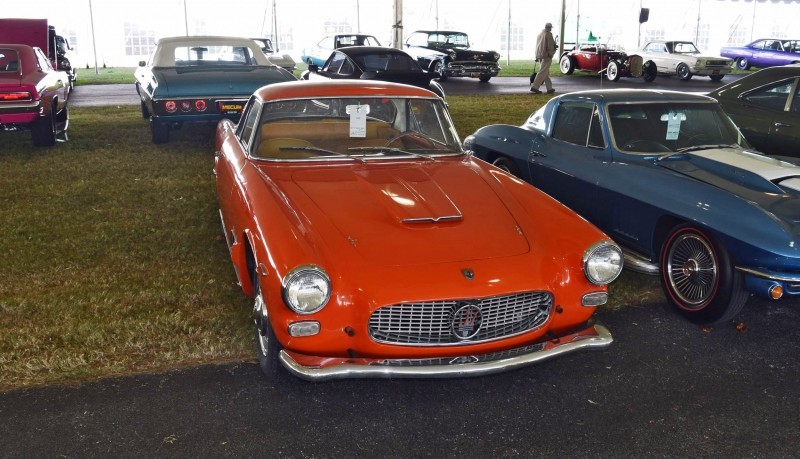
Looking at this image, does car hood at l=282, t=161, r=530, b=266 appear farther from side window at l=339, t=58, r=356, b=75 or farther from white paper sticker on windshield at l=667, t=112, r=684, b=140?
side window at l=339, t=58, r=356, b=75

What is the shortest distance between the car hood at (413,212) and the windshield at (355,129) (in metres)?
0.23

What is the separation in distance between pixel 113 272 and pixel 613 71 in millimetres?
19977

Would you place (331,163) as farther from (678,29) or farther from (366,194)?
(678,29)

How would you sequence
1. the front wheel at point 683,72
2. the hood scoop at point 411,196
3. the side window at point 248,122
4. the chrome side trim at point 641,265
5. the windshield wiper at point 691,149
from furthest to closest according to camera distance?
1. the front wheel at point 683,72
2. the windshield wiper at point 691,149
3. the side window at point 248,122
4. the chrome side trim at point 641,265
5. the hood scoop at point 411,196

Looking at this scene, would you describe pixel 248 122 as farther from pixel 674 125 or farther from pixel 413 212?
pixel 674 125

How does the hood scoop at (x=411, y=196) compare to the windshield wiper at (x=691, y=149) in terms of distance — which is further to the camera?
the windshield wiper at (x=691, y=149)

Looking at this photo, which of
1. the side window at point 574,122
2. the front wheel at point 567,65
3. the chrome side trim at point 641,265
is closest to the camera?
the chrome side trim at point 641,265

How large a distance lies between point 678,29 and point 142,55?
21.7 meters

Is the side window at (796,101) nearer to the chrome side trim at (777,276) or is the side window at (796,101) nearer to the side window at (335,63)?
the chrome side trim at (777,276)

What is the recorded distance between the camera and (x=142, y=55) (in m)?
24.8

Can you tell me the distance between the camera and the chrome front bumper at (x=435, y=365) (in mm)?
3080

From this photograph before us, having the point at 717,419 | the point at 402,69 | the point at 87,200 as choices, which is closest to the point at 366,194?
the point at 717,419

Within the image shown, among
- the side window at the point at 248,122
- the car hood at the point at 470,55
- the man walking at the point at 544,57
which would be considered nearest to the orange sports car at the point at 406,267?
the side window at the point at 248,122

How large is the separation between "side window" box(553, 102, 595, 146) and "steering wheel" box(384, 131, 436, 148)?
1446 millimetres
